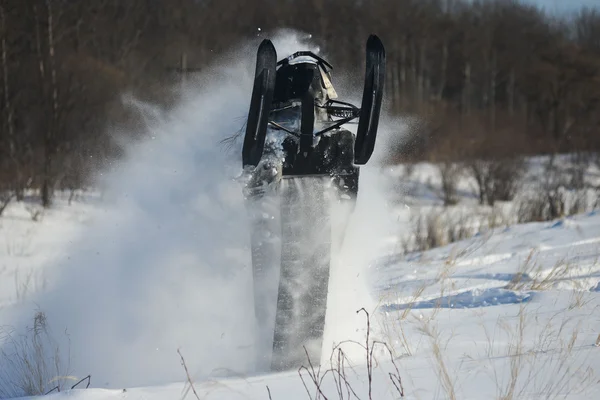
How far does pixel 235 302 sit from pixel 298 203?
0.99 m

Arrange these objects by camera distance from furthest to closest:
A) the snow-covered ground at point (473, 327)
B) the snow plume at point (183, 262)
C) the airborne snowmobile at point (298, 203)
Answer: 1. the snow plume at point (183, 262)
2. the airborne snowmobile at point (298, 203)
3. the snow-covered ground at point (473, 327)

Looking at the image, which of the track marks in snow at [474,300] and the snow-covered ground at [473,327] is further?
Result: the track marks in snow at [474,300]

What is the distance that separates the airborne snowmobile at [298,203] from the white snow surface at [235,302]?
254 millimetres

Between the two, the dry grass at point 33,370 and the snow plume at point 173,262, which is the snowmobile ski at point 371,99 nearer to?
the snow plume at point 173,262

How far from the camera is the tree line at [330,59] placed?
49.9 ft

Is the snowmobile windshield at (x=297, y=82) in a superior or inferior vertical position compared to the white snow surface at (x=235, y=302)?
superior

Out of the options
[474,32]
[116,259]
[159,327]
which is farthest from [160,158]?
[474,32]

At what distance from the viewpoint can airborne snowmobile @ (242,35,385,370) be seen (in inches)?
149

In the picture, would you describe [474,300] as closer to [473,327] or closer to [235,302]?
[473,327]

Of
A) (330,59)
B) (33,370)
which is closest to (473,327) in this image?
(33,370)

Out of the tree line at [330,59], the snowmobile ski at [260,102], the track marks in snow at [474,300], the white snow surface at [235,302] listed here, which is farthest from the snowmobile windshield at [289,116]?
the tree line at [330,59]

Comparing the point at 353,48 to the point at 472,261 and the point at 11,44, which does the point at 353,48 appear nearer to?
the point at 11,44

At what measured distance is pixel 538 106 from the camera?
34.2 metres

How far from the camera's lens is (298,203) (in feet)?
12.5
